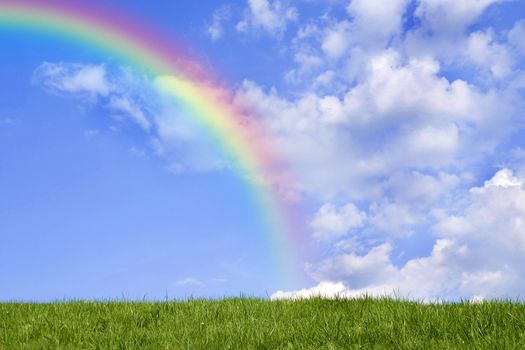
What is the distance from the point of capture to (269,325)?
899 centimetres

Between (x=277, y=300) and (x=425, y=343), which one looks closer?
(x=425, y=343)

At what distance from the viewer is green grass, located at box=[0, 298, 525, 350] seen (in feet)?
26.4

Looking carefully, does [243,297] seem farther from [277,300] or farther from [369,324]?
[369,324]

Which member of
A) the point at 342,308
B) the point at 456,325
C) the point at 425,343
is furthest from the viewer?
the point at 342,308

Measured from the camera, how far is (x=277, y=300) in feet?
35.7

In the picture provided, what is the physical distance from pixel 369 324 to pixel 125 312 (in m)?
3.98

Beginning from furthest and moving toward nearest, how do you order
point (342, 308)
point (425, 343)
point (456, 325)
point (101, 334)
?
point (342, 308)
point (101, 334)
point (456, 325)
point (425, 343)

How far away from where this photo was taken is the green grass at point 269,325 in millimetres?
8055

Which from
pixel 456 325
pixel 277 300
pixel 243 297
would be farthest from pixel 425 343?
pixel 243 297

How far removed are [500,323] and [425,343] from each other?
52.4 inches

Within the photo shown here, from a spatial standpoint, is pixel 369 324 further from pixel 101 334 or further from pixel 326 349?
pixel 101 334

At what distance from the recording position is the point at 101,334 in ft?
30.2

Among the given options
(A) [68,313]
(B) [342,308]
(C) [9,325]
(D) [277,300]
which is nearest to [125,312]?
(A) [68,313]

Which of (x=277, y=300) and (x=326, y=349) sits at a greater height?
(x=277, y=300)
